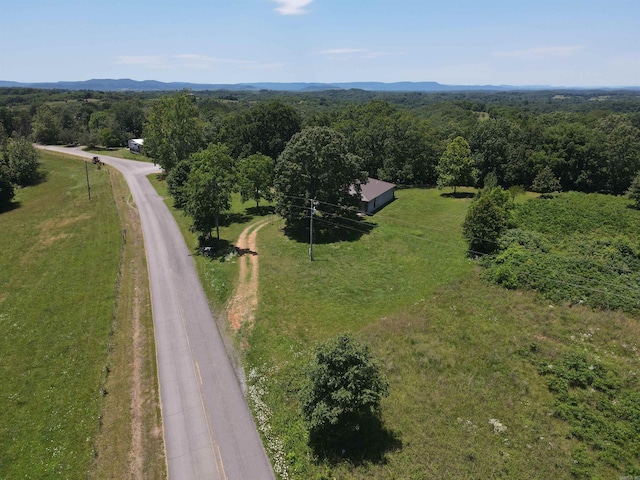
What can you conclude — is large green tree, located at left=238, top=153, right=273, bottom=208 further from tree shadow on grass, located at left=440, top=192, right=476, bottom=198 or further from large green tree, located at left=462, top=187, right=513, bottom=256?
tree shadow on grass, located at left=440, top=192, right=476, bottom=198

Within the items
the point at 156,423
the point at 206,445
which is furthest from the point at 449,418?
the point at 156,423

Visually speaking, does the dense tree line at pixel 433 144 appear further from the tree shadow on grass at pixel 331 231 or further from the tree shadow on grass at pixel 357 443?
the tree shadow on grass at pixel 357 443

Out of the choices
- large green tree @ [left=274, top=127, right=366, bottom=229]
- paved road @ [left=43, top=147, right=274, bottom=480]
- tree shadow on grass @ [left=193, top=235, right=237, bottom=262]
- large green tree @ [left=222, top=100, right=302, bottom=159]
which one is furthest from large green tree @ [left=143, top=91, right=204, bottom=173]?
paved road @ [left=43, top=147, right=274, bottom=480]

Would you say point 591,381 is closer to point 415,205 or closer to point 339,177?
point 339,177

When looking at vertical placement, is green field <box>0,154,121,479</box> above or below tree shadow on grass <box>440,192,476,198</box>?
below

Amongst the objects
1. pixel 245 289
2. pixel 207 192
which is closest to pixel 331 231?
pixel 207 192

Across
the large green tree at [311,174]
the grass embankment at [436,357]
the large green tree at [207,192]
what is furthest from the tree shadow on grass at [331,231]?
the large green tree at [207,192]
